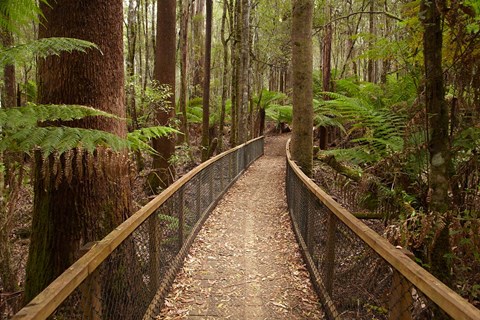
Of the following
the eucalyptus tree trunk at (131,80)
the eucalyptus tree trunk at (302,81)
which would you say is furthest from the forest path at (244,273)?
the eucalyptus tree trunk at (131,80)

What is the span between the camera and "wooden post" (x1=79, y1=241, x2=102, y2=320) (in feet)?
7.20

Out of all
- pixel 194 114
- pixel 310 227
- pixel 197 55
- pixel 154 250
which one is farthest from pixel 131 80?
pixel 197 55

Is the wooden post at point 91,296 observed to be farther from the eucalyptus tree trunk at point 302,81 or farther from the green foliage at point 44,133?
the eucalyptus tree trunk at point 302,81

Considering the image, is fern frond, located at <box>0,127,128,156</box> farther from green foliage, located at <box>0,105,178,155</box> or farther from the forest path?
the forest path

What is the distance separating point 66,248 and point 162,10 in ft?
25.3

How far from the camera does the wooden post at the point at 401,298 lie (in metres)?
2.27

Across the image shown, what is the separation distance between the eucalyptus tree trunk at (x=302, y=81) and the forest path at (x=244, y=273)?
1.88 meters

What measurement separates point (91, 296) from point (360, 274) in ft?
9.05

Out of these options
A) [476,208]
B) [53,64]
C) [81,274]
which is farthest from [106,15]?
[476,208]

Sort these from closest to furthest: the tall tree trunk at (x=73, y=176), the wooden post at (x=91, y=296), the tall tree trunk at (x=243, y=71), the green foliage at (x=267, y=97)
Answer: the wooden post at (x=91, y=296) < the tall tree trunk at (x=73, y=176) < the tall tree trunk at (x=243, y=71) < the green foliage at (x=267, y=97)

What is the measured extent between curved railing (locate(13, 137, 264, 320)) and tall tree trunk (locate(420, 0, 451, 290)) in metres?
2.65

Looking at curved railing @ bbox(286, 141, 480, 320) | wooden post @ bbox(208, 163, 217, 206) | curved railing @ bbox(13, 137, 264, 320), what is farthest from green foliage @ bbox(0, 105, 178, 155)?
wooden post @ bbox(208, 163, 217, 206)

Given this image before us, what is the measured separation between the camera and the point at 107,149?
2.59m

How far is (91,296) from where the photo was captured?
7.50ft
